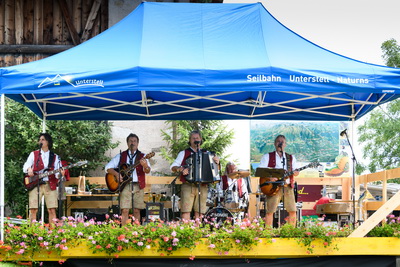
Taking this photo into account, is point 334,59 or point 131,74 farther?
point 334,59

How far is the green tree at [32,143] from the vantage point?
1440cm

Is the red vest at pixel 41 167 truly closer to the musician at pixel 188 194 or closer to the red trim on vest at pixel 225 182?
the musician at pixel 188 194

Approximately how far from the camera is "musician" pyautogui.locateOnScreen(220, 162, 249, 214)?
41.9 feet

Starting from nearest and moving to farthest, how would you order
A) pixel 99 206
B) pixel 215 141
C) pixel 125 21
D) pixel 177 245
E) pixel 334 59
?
pixel 177 245, pixel 334 59, pixel 125 21, pixel 99 206, pixel 215 141

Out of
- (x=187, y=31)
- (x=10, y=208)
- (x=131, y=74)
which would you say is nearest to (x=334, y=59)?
(x=187, y=31)

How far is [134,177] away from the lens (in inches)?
441

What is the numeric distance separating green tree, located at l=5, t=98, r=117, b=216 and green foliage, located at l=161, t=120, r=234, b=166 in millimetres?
1472

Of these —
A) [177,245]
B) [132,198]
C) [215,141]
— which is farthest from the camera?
[215,141]

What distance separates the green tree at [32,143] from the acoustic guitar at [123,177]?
3.20 m

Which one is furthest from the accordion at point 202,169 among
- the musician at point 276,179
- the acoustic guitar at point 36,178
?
the acoustic guitar at point 36,178

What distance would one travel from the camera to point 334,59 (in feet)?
31.5

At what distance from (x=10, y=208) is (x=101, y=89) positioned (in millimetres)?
7103

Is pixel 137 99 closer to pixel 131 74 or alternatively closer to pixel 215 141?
pixel 131 74

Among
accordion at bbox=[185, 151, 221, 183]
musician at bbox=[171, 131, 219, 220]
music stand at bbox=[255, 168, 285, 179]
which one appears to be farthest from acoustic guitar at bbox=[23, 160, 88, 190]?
music stand at bbox=[255, 168, 285, 179]
